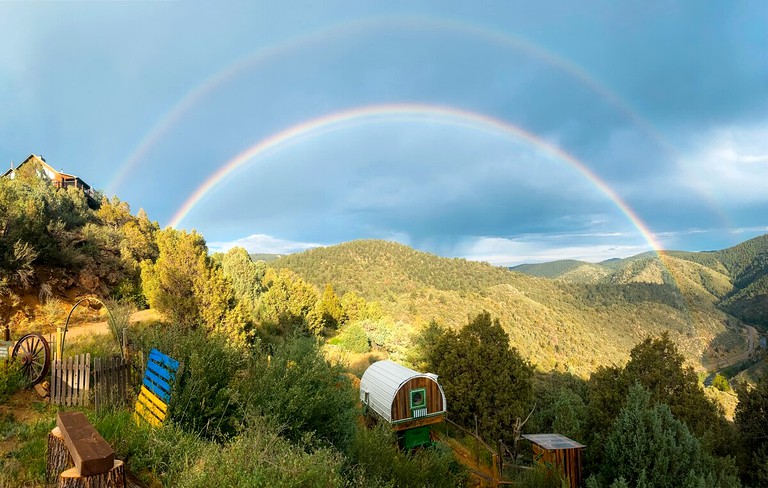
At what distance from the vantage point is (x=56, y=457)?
4312 millimetres

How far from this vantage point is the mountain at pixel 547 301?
64.1 metres

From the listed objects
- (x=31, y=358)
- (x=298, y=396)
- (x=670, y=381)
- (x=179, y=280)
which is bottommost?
(x=670, y=381)

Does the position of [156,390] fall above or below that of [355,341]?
above

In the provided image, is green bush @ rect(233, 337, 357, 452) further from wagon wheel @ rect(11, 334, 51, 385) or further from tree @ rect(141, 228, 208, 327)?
tree @ rect(141, 228, 208, 327)

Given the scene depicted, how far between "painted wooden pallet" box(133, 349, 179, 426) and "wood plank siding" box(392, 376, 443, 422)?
761 cm

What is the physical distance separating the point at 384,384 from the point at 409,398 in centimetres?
114

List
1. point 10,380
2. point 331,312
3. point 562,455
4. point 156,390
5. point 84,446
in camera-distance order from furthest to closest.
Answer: point 331,312, point 562,455, point 10,380, point 156,390, point 84,446

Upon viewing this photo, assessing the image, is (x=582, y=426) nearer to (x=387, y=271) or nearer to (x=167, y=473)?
(x=167, y=473)

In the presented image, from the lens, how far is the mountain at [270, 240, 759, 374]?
210ft

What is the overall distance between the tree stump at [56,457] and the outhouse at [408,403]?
9.34 m

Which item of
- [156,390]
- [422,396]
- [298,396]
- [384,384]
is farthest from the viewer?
[384,384]

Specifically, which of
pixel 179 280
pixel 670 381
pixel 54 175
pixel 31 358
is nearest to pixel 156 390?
pixel 31 358

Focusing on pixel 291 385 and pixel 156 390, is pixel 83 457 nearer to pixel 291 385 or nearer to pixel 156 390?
pixel 156 390

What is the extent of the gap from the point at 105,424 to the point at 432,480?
21.4 feet
